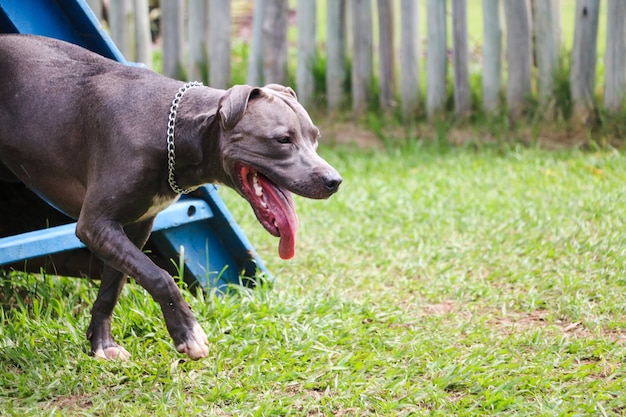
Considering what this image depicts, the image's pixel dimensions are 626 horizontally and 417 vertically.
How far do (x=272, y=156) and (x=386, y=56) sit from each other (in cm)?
516

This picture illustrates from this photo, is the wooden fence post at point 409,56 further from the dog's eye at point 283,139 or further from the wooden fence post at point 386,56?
the dog's eye at point 283,139

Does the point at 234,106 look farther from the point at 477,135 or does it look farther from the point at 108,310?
the point at 477,135

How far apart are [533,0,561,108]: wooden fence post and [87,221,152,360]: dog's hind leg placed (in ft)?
15.6

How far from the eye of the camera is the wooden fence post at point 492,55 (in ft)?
25.4

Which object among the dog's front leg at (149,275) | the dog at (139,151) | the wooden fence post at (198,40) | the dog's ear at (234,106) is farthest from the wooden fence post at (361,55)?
the dog's front leg at (149,275)

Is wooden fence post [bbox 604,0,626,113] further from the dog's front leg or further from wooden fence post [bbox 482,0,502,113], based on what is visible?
the dog's front leg

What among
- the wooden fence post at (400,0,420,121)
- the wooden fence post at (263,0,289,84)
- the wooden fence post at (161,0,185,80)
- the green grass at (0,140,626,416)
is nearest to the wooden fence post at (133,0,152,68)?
the wooden fence post at (161,0,185,80)

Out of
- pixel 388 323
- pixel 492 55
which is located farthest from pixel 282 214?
pixel 492 55

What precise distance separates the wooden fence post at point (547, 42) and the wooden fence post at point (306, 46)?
196cm

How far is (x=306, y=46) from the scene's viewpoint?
8.42m

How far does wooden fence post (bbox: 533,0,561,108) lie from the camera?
7.54m

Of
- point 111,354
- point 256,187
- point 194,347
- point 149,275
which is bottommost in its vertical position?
point 111,354

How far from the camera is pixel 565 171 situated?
22.5 feet

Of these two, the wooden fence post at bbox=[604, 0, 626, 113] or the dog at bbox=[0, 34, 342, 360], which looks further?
the wooden fence post at bbox=[604, 0, 626, 113]
